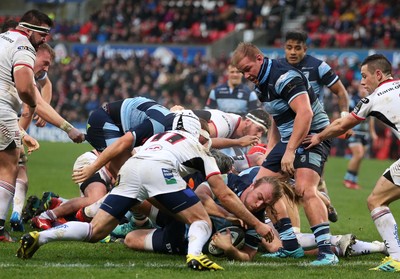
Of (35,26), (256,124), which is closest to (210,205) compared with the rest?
(35,26)

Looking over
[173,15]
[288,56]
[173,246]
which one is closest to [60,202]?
[173,246]

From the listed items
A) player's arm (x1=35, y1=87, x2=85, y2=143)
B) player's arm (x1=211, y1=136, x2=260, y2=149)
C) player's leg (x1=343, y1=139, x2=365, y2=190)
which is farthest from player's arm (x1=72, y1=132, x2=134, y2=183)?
player's leg (x1=343, y1=139, x2=365, y2=190)

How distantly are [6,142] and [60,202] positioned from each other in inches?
87.9

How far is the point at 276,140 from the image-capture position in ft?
34.9

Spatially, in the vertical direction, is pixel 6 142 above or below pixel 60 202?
above

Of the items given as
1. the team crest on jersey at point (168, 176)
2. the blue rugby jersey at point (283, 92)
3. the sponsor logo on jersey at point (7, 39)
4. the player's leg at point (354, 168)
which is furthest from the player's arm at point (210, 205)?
the player's leg at point (354, 168)

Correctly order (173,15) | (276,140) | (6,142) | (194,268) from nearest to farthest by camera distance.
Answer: (194,268) → (6,142) → (276,140) → (173,15)

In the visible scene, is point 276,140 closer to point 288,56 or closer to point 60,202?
point 288,56

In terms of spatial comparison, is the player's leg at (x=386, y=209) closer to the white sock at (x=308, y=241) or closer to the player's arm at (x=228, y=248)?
the white sock at (x=308, y=241)

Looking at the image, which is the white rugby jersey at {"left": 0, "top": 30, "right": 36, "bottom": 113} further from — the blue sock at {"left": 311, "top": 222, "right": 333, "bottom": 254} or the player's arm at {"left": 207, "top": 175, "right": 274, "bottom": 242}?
the blue sock at {"left": 311, "top": 222, "right": 333, "bottom": 254}

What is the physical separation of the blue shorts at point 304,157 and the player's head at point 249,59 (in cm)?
93

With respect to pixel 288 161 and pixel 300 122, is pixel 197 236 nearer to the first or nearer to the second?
pixel 288 161

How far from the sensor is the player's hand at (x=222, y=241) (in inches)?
338

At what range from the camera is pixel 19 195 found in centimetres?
1107
